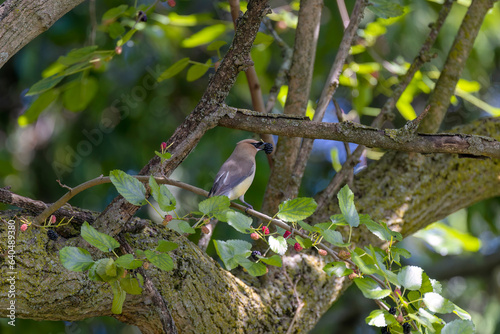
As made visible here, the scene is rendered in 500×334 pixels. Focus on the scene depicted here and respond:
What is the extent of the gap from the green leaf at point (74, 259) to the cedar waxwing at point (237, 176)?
119cm

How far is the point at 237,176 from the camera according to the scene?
2.83 meters

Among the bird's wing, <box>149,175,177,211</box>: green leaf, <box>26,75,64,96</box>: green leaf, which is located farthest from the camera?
the bird's wing

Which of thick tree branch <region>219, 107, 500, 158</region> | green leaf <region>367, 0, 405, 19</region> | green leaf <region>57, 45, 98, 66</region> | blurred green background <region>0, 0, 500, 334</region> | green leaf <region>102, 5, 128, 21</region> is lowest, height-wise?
blurred green background <region>0, 0, 500, 334</region>

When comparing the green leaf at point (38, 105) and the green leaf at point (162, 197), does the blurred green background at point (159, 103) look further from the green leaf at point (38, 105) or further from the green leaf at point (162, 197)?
the green leaf at point (162, 197)

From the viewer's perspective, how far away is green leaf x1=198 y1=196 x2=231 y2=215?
154 centimetres

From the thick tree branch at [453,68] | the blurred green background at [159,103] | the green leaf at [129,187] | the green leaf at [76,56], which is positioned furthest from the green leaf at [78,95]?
the thick tree branch at [453,68]

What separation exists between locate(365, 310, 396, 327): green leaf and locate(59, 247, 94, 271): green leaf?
80 cm

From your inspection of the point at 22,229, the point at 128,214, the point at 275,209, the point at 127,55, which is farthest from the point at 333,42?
the point at 22,229

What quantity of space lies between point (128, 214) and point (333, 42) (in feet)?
9.62

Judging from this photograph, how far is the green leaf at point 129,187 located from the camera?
1569mm

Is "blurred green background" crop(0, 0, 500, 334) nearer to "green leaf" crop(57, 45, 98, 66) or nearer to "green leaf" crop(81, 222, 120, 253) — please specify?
"green leaf" crop(57, 45, 98, 66)

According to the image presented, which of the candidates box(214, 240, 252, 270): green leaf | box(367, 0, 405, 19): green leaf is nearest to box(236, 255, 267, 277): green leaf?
box(214, 240, 252, 270): green leaf

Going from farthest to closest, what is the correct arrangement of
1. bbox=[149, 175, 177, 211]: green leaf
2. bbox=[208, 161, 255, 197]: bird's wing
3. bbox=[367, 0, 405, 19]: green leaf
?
bbox=[208, 161, 255, 197]: bird's wing, bbox=[367, 0, 405, 19]: green leaf, bbox=[149, 175, 177, 211]: green leaf

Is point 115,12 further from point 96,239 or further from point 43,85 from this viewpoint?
point 96,239
